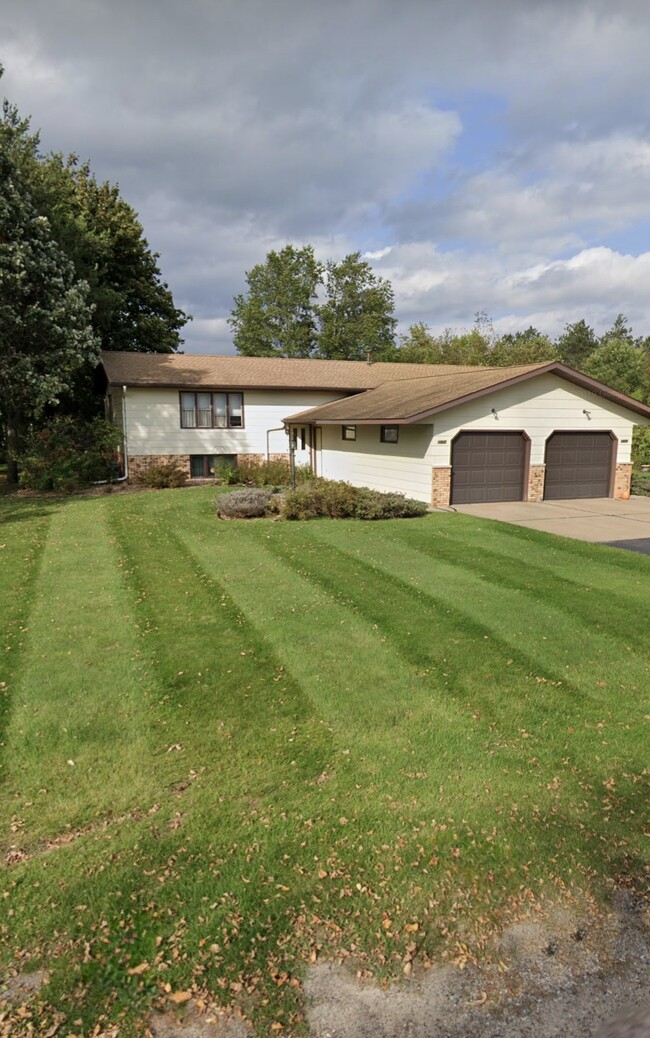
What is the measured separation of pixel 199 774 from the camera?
14.6 ft

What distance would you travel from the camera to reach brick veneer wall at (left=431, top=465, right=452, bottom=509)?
17547 millimetres

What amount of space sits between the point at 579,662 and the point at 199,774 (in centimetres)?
422

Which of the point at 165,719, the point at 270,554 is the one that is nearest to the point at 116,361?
the point at 270,554

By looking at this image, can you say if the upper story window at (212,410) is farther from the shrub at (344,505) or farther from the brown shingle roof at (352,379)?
the shrub at (344,505)

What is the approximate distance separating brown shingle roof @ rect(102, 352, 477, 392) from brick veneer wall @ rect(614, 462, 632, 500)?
471 inches

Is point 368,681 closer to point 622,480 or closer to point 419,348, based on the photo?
point 622,480

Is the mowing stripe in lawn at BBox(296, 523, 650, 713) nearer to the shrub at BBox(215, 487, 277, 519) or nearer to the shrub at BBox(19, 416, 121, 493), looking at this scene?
the shrub at BBox(215, 487, 277, 519)

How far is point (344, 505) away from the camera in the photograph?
620 inches

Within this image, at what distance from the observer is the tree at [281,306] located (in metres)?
54.8

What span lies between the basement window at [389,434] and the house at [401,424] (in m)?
0.03

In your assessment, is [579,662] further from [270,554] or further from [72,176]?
[72,176]

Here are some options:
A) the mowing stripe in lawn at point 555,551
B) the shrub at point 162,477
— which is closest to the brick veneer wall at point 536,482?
the mowing stripe in lawn at point 555,551

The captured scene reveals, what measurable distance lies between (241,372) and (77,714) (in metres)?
23.2

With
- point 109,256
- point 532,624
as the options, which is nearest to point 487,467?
point 532,624
